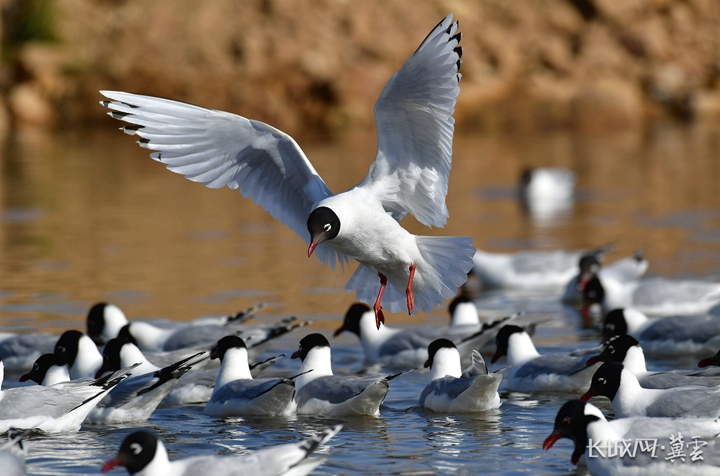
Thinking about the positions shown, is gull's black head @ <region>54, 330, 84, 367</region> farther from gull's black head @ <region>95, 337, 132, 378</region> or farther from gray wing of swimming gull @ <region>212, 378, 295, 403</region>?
gray wing of swimming gull @ <region>212, 378, 295, 403</region>

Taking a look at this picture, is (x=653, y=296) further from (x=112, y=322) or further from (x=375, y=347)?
(x=112, y=322)

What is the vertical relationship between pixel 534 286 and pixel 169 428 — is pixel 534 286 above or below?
above

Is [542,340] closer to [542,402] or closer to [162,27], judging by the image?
[542,402]

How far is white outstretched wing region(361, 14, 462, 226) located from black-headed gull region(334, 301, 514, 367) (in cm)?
141

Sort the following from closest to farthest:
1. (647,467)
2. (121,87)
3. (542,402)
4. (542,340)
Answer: (647,467), (542,402), (542,340), (121,87)

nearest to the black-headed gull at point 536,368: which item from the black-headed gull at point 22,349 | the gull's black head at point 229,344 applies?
the gull's black head at point 229,344

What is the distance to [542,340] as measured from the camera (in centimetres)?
1068

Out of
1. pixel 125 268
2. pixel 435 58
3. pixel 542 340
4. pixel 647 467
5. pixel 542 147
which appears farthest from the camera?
pixel 542 147

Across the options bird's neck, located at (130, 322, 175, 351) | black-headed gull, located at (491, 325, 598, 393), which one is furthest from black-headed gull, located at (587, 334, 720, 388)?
bird's neck, located at (130, 322, 175, 351)

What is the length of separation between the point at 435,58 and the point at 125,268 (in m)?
8.07

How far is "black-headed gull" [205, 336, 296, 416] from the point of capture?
788 cm

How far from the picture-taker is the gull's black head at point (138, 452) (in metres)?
5.88

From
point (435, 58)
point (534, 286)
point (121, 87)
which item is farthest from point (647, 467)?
point (121, 87)

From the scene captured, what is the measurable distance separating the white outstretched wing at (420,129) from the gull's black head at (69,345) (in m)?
2.69
